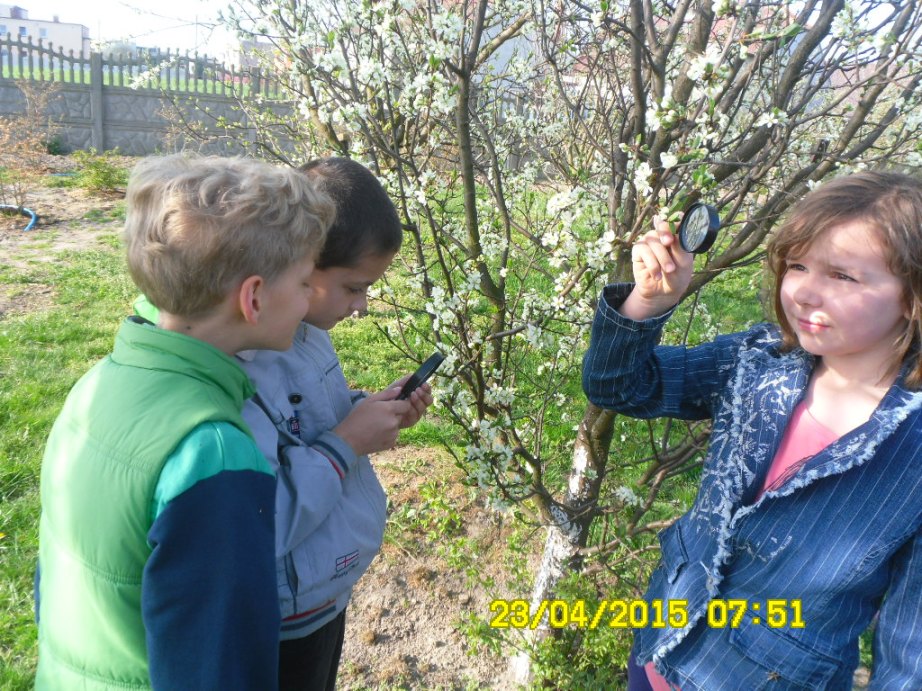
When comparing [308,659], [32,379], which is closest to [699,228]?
[308,659]

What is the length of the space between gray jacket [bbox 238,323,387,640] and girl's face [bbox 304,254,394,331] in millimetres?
41

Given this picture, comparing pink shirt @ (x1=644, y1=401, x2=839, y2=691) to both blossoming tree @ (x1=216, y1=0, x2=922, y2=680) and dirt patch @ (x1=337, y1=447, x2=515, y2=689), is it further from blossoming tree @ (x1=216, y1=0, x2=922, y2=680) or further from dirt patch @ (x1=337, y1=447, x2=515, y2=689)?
dirt patch @ (x1=337, y1=447, x2=515, y2=689)

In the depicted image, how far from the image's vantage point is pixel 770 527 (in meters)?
1.32

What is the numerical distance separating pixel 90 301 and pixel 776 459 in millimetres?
6065

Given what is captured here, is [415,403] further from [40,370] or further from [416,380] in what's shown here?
[40,370]

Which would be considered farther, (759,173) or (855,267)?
(759,173)

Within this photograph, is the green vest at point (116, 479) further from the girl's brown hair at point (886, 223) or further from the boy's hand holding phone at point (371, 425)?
the girl's brown hair at point (886, 223)

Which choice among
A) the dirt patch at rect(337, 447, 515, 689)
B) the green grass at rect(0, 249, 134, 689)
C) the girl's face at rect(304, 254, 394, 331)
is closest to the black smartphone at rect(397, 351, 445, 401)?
the girl's face at rect(304, 254, 394, 331)

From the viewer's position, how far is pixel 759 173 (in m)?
2.02

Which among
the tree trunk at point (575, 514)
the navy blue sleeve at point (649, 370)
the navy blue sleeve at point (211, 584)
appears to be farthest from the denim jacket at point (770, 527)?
the navy blue sleeve at point (211, 584)

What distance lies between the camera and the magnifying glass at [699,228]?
1272 mm

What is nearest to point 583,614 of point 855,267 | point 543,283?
point 855,267

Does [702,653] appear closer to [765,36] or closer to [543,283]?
[765,36]

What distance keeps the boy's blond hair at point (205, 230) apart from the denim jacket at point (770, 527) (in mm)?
701
